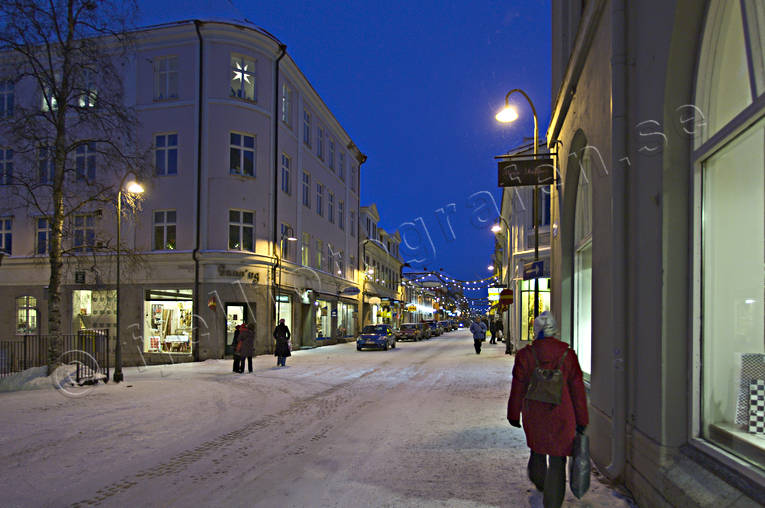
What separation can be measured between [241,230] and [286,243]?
417cm

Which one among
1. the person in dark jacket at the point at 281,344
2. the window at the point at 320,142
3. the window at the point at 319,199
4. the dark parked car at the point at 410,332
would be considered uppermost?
the window at the point at 320,142

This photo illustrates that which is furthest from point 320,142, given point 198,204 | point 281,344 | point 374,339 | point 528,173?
point 528,173

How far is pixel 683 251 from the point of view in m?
4.72

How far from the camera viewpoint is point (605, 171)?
6711 mm

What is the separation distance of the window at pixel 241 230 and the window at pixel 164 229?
273 cm

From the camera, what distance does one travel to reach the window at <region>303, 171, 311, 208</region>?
33.8 m

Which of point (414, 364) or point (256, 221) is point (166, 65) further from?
point (414, 364)

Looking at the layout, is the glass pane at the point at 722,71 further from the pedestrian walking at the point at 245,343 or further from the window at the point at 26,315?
the window at the point at 26,315

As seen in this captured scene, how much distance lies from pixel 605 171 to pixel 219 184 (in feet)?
73.2

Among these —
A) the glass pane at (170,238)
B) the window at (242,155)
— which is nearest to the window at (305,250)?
Answer: the window at (242,155)

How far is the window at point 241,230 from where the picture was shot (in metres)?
26.5

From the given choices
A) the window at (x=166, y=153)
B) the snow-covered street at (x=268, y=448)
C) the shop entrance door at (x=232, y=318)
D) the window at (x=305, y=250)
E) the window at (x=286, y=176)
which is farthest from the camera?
the window at (x=305, y=250)

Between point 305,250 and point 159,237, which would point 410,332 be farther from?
point 159,237

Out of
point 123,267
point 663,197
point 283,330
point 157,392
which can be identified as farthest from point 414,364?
point 663,197
